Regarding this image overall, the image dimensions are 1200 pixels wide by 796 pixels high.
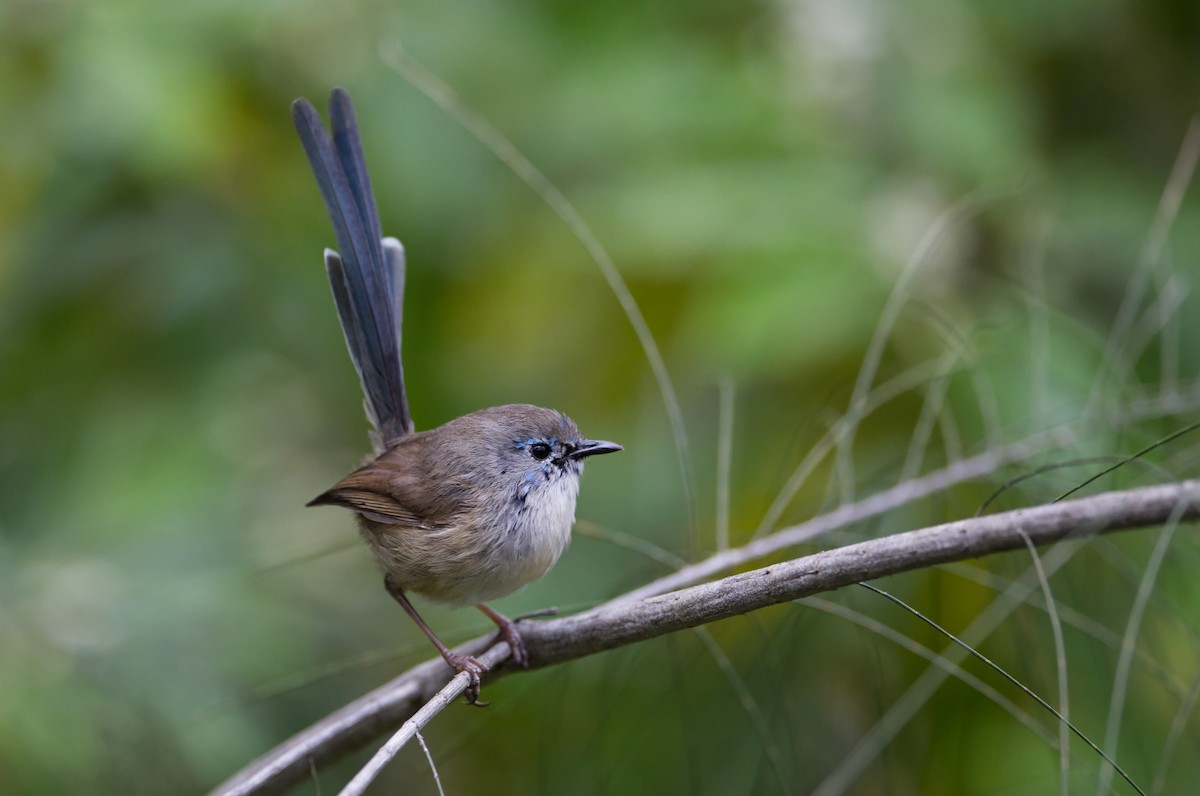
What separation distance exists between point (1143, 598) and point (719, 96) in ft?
7.72

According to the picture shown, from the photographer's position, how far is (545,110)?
4.03 meters

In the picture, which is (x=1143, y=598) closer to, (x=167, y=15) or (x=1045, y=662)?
(x=1045, y=662)

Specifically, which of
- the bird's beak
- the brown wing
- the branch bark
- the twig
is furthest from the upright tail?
Answer: the twig

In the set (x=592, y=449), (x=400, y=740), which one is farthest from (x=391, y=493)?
(x=400, y=740)

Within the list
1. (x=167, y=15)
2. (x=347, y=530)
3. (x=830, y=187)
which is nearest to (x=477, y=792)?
(x=347, y=530)

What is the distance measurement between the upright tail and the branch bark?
124 cm

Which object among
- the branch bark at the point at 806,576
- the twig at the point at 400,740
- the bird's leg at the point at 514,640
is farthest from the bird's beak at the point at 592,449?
the twig at the point at 400,740

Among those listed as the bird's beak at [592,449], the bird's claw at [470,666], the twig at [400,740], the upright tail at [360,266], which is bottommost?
the bird's claw at [470,666]

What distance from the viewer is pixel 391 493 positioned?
3.15 metres

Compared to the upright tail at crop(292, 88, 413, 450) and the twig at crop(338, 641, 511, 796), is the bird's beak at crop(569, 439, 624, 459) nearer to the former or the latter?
the upright tail at crop(292, 88, 413, 450)

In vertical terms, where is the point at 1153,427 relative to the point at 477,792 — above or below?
Answer: above

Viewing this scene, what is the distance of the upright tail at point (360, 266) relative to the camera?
117 inches

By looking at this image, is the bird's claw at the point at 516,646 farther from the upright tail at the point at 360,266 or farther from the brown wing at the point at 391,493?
the upright tail at the point at 360,266

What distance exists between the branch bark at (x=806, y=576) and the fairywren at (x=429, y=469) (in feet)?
1.69
